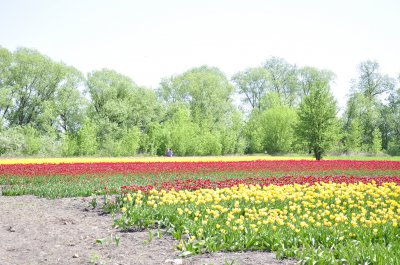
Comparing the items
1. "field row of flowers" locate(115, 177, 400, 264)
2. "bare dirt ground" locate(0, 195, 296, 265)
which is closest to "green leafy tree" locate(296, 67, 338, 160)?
"field row of flowers" locate(115, 177, 400, 264)

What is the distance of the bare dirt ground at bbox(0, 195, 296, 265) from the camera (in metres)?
6.68

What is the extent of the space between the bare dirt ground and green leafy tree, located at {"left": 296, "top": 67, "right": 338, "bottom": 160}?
101ft

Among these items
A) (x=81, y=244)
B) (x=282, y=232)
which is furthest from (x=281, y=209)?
(x=81, y=244)

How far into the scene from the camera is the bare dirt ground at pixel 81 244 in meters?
6.68

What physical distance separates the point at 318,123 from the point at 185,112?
1934cm

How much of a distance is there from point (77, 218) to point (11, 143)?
117 ft

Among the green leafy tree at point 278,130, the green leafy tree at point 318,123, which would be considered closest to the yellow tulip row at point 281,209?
the green leafy tree at point 318,123

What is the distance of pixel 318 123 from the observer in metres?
39.0

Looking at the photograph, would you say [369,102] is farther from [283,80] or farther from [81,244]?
[81,244]

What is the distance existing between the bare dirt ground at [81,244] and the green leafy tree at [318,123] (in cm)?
3092

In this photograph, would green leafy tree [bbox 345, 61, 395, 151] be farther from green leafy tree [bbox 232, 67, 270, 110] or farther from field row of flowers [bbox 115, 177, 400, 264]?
field row of flowers [bbox 115, 177, 400, 264]

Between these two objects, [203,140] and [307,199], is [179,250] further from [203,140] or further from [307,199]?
[203,140]

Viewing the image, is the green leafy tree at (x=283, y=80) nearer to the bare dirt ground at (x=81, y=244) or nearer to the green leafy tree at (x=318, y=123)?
the green leafy tree at (x=318, y=123)

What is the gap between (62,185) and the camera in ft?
48.2
